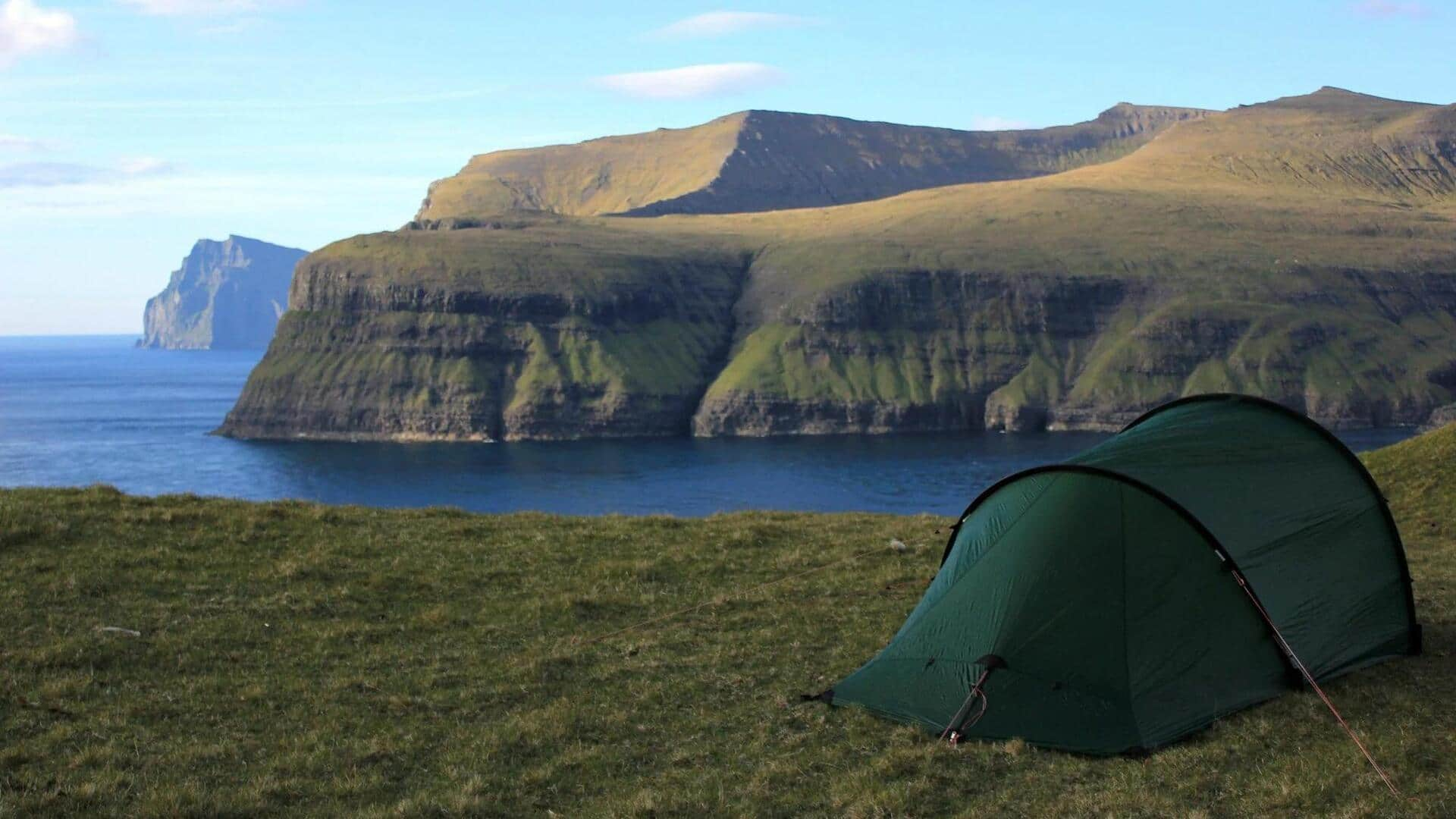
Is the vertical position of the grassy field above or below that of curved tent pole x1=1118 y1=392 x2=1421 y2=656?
below

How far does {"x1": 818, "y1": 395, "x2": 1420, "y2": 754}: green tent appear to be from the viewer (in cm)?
1388

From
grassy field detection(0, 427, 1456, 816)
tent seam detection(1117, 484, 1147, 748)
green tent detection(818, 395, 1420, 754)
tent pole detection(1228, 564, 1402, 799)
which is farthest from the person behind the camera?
tent pole detection(1228, 564, 1402, 799)

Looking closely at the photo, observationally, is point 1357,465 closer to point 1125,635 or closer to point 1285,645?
point 1285,645

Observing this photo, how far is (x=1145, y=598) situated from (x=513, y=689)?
296 inches

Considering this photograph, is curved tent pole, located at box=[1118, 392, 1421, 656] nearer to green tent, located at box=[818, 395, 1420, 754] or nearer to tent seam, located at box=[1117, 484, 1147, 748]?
green tent, located at box=[818, 395, 1420, 754]

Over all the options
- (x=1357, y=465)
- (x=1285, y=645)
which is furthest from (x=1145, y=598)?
(x=1357, y=465)

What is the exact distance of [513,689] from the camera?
15.4m

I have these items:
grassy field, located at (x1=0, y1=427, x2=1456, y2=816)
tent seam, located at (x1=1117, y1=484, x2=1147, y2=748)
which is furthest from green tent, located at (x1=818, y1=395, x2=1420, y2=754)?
grassy field, located at (x1=0, y1=427, x2=1456, y2=816)

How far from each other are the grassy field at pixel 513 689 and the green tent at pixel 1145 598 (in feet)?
1.59

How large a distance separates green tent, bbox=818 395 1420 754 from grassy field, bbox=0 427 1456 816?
1.59ft

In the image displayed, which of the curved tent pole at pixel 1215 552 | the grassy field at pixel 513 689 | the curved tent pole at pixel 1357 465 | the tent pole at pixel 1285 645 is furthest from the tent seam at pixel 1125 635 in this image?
the curved tent pole at pixel 1357 465

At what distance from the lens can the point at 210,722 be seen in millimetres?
14008

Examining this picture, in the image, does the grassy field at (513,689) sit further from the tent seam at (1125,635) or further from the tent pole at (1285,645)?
the tent seam at (1125,635)

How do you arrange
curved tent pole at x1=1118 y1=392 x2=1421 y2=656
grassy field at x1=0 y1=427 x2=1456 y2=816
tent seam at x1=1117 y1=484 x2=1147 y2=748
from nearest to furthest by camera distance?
grassy field at x1=0 y1=427 x2=1456 y2=816, tent seam at x1=1117 y1=484 x2=1147 y2=748, curved tent pole at x1=1118 y1=392 x2=1421 y2=656
